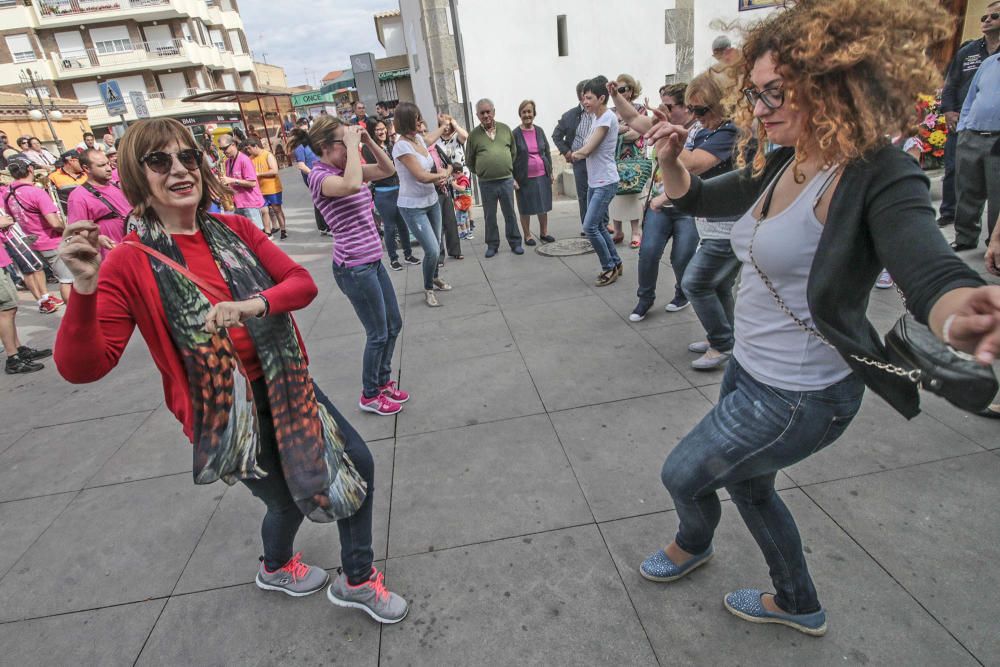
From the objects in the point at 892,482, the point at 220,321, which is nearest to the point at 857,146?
the point at 220,321

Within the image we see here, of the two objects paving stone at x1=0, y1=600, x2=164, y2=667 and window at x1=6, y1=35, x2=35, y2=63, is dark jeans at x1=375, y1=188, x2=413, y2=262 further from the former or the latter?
window at x1=6, y1=35, x2=35, y2=63

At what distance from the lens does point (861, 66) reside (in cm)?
138

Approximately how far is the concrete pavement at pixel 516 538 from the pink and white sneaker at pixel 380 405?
10 cm

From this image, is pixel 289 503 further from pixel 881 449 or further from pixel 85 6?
pixel 85 6

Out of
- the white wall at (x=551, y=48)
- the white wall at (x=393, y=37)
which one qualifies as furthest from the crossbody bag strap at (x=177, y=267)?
the white wall at (x=393, y=37)

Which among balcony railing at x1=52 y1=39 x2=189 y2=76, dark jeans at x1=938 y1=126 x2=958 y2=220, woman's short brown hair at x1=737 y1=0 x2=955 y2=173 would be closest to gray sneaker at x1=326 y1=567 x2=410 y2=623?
woman's short brown hair at x1=737 y1=0 x2=955 y2=173

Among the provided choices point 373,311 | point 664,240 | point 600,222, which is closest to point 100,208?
point 373,311

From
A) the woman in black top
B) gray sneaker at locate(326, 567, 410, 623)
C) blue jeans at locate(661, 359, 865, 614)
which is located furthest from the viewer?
the woman in black top

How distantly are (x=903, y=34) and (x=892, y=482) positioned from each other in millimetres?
2178

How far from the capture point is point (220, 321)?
1644mm

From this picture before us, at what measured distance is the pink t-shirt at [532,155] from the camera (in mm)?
7789

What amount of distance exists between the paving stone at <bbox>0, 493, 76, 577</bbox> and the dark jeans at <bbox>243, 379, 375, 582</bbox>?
1.70 m

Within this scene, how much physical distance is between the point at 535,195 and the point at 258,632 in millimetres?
6673

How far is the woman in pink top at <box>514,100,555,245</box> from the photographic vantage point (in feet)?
25.5
